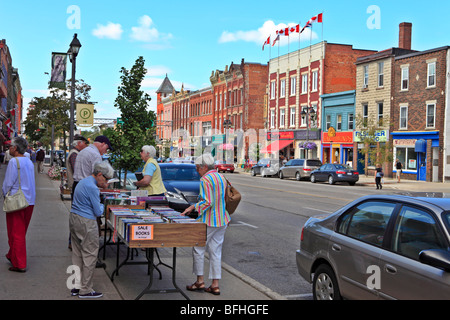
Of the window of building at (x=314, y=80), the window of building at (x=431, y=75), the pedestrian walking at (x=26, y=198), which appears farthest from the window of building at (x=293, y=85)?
the pedestrian walking at (x=26, y=198)

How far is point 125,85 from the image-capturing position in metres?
13.2

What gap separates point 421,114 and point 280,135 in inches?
822

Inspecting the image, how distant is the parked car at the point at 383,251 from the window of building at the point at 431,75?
3313 cm

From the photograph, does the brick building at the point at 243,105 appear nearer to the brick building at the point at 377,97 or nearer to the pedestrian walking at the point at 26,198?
the brick building at the point at 377,97

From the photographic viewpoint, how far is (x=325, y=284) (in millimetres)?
5695

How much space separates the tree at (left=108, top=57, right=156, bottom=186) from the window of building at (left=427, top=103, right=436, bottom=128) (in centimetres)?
2791

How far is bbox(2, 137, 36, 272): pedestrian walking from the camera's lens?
24.0ft

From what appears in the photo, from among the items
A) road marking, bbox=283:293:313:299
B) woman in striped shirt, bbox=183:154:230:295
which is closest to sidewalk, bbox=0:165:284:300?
road marking, bbox=283:293:313:299

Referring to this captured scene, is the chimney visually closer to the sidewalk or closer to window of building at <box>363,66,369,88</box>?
window of building at <box>363,66,369,88</box>

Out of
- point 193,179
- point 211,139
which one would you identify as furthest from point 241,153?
point 193,179

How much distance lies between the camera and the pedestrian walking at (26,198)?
7.31 m

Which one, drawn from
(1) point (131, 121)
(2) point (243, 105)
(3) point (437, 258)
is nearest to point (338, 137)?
(2) point (243, 105)

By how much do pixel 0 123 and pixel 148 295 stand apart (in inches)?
2078

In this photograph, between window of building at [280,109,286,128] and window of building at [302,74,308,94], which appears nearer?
window of building at [302,74,308,94]
